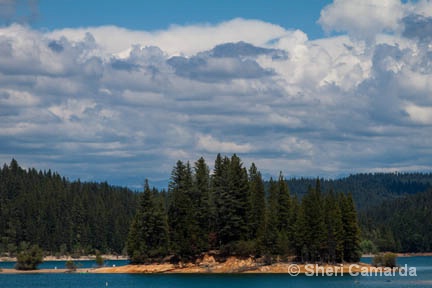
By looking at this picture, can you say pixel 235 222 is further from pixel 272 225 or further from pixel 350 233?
pixel 350 233

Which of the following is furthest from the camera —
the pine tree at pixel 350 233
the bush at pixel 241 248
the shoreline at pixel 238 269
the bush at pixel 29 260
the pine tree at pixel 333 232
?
the bush at pixel 29 260

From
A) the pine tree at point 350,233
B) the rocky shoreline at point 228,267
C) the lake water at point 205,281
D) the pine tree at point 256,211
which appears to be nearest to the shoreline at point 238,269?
the rocky shoreline at point 228,267

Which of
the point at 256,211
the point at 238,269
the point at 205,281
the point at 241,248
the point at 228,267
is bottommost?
the point at 205,281

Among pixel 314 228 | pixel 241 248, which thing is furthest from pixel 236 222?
Result: pixel 314 228

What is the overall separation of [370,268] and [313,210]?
15940mm

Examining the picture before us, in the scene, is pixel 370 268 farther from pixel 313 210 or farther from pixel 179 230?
pixel 179 230

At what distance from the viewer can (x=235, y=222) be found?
141125mm

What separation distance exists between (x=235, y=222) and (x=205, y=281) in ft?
75.3

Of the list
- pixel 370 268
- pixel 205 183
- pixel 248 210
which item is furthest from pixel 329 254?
pixel 205 183

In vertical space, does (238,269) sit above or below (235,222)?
below

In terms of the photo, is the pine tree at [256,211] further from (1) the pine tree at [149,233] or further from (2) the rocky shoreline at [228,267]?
(1) the pine tree at [149,233]

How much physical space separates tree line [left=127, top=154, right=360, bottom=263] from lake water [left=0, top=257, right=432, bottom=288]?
7.20m

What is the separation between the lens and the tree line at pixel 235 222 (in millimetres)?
137250

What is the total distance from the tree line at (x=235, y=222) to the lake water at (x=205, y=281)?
7200 millimetres
